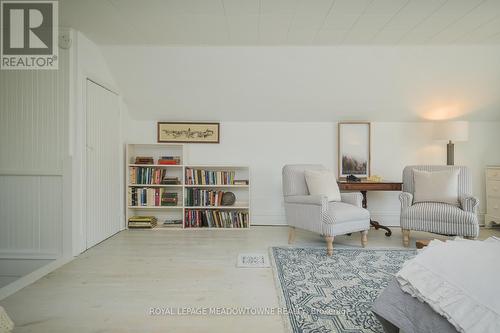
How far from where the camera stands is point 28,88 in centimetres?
282

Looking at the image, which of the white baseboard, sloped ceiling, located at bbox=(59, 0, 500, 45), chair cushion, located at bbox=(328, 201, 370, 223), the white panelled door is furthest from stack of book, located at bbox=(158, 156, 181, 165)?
chair cushion, located at bbox=(328, 201, 370, 223)

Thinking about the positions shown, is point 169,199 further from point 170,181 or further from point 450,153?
point 450,153

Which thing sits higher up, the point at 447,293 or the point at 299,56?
the point at 299,56

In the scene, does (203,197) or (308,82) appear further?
(203,197)

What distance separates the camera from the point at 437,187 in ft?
10.6

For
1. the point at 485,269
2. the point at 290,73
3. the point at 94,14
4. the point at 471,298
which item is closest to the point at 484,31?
the point at 290,73

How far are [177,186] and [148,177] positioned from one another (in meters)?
0.43

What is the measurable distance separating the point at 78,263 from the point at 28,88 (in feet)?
5.87

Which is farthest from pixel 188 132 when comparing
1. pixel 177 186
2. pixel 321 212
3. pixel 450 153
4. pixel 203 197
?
pixel 450 153

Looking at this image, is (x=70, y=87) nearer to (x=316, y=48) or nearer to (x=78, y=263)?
(x=78, y=263)

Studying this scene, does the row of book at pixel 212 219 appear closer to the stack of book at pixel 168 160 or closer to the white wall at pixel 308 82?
the stack of book at pixel 168 160

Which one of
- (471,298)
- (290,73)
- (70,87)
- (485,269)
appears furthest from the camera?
(290,73)

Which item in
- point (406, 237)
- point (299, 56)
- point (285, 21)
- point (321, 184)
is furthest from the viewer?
point (299, 56)

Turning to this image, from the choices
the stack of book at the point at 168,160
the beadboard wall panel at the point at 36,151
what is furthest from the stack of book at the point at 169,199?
the beadboard wall panel at the point at 36,151
